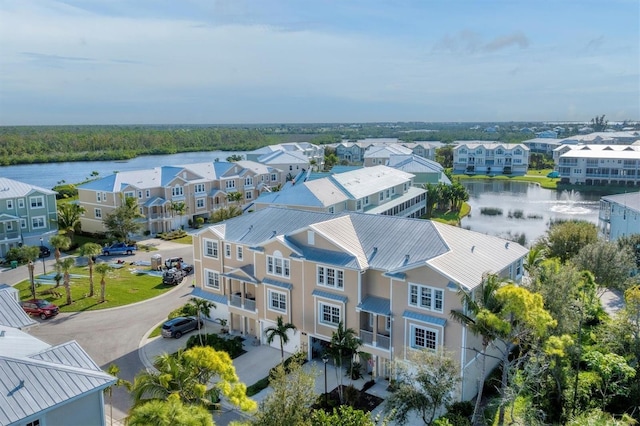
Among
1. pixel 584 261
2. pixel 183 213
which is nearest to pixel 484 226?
pixel 584 261

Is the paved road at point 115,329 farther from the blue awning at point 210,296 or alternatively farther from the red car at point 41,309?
the blue awning at point 210,296

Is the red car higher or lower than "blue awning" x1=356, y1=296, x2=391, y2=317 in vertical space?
lower

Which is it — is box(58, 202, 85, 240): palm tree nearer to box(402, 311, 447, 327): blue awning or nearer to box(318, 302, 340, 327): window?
box(318, 302, 340, 327): window

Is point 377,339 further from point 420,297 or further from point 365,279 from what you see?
point 420,297

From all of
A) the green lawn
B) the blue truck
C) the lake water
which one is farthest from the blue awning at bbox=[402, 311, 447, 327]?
the lake water

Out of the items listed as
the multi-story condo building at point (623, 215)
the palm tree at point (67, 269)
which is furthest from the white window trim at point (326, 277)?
the multi-story condo building at point (623, 215)

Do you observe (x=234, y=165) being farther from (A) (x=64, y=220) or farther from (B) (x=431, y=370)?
(B) (x=431, y=370)

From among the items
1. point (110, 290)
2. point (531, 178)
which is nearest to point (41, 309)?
point (110, 290)
